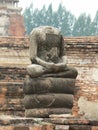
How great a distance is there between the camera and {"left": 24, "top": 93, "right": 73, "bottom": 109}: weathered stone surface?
7.38m

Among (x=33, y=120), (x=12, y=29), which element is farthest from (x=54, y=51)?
(x=12, y=29)

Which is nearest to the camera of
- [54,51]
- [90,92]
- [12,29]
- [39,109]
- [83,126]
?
[83,126]

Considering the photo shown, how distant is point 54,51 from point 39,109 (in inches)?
37.8

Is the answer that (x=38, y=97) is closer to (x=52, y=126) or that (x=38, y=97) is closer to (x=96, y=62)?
(x=52, y=126)

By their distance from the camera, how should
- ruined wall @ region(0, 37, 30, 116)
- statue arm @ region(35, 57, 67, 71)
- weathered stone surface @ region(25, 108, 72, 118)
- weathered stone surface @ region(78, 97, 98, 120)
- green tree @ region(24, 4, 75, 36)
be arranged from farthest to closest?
green tree @ region(24, 4, 75, 36)
weathered stone surface @ region(78, 97, 98, 120)
ruined wall @ region(0, 37, 30, 116)
statue arm @ region(35, 57, 67, 71)
weathered stone surface @ region(25, 108, 72, 118)

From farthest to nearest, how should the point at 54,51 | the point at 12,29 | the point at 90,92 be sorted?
the point at 12,29 → the point at 90,92 → the point at 54,51

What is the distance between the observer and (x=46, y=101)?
290 inches

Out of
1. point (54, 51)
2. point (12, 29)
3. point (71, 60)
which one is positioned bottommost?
point (12, 29)

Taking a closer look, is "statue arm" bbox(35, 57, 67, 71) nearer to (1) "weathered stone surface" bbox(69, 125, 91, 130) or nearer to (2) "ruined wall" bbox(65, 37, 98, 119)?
(1) "weathered stone surface" bbox(69, 125, 91, 130)

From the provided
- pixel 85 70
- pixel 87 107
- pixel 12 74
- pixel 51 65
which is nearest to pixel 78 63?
pixel 85 70

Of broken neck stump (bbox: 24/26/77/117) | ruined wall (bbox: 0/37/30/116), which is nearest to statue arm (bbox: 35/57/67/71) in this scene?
broken neck stump (bbox: 24/26/77/117)

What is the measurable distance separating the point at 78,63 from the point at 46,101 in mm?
5242

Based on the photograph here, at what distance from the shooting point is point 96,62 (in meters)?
12.5

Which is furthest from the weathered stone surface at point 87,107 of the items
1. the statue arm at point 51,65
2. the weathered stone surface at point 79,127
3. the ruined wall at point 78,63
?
the weathered stone surface at point 79,127
